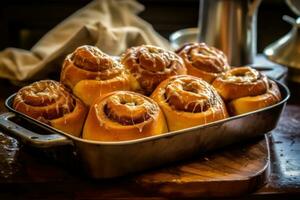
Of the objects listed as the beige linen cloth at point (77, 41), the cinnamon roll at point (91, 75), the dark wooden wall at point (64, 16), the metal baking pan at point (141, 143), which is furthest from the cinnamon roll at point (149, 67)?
the dark wooden wall at point (64, 16)

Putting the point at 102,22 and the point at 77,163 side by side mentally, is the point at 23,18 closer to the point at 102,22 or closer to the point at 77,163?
the point at 102,22

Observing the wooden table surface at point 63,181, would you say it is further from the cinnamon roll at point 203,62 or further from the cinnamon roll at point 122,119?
the cinnamon roll at point 203,62

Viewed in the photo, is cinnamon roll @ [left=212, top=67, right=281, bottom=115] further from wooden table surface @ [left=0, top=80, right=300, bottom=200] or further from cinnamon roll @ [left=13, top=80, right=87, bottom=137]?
cinnamon roll @ [left=13, top=80, right=87, bottom=137]

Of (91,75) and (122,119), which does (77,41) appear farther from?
(122,119)

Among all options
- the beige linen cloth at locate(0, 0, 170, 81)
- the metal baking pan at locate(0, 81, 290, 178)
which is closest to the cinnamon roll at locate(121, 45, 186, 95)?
the metal baking pan at locate(0, 81, 290, 178)

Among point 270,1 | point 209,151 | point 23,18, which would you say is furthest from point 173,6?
point 209,151

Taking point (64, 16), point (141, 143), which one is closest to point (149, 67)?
point (141, 143)
